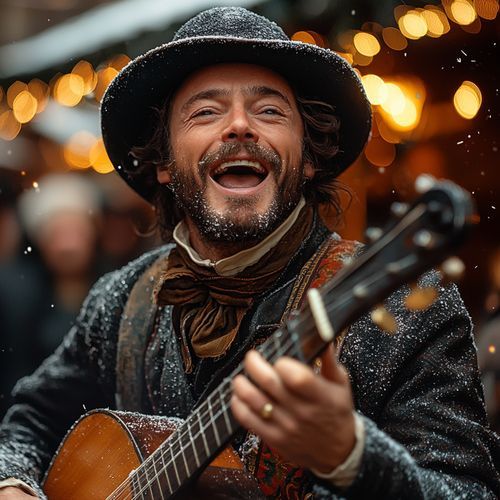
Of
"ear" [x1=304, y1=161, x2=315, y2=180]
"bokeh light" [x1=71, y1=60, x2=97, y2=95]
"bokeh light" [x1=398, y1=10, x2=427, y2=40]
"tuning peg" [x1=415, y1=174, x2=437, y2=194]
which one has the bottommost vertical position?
"bokeh light" [x1=71, y1=60, x2=97, y2=95]

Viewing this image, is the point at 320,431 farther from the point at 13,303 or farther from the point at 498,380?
the point at 13,303

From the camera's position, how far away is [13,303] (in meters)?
4.61

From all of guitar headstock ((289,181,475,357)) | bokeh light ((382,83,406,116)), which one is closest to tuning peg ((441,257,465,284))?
guitar headstock ((289,181,475,357))

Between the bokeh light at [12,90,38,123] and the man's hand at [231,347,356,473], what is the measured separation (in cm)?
545

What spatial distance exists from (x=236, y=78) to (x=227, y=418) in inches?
47.2

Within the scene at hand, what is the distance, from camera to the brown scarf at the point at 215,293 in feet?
8.59

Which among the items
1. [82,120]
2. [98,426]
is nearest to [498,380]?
[98,426]

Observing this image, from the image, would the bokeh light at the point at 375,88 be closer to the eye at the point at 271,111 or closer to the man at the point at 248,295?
the man at the point at 248,295

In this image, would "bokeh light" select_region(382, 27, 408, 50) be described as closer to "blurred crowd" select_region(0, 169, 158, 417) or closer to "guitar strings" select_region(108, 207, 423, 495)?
"blurred crowd" select_region(0, 169, 158, 417)

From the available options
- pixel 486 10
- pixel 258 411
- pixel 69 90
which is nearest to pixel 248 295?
pixel 258 411

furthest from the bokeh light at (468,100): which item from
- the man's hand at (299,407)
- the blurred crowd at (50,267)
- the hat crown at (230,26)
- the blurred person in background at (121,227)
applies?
the man's hand at (299,407)

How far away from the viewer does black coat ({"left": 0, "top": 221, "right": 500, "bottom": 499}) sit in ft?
6.12

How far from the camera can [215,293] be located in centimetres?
265

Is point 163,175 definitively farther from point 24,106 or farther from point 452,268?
point 24,106
